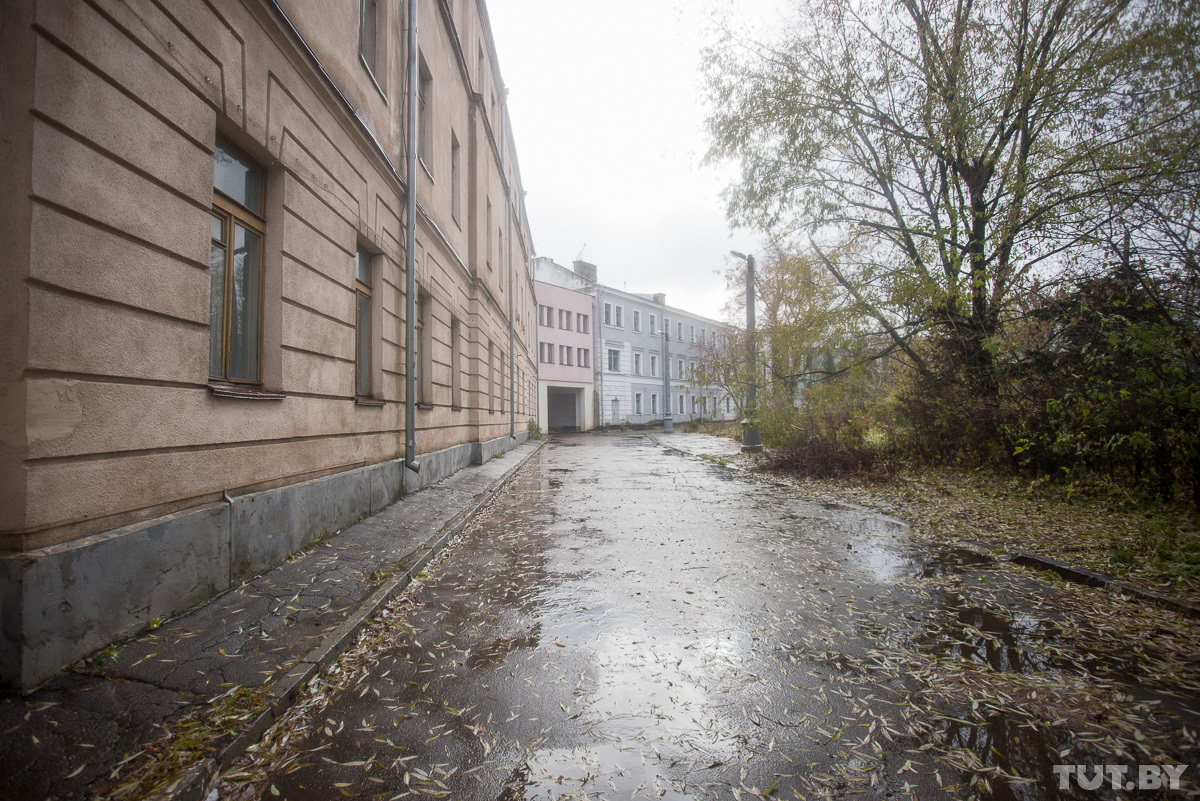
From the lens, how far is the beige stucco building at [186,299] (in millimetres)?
2748

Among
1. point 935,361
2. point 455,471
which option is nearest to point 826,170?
point 935,361

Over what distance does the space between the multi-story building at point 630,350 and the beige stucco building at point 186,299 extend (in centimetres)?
2968

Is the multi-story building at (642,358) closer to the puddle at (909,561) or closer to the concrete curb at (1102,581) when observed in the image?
the puddle at (909,561)

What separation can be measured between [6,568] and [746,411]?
15680 mm

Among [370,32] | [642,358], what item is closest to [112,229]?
[370,32]

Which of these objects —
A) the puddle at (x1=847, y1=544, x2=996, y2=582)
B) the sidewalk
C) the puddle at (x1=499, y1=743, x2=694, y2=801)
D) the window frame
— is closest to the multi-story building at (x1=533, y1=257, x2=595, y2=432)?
the window frame

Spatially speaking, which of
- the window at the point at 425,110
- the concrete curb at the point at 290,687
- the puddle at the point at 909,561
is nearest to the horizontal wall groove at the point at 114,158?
the concrete curb at the point at 290,687

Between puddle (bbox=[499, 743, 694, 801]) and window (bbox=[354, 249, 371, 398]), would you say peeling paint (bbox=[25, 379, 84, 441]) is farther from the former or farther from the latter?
window (bbox=[354, 249, 371, 398])

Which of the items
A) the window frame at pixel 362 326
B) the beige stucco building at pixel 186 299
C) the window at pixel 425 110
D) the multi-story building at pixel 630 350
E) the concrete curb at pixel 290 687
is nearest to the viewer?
the concrete curb at pixel 290 687

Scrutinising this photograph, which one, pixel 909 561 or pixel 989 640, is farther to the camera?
pixel 909 561

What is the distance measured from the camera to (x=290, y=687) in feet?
9.53

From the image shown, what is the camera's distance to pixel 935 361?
37.8ft

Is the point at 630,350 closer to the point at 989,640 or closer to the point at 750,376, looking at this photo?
the point at 750,376

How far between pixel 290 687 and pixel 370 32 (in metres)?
8.48
